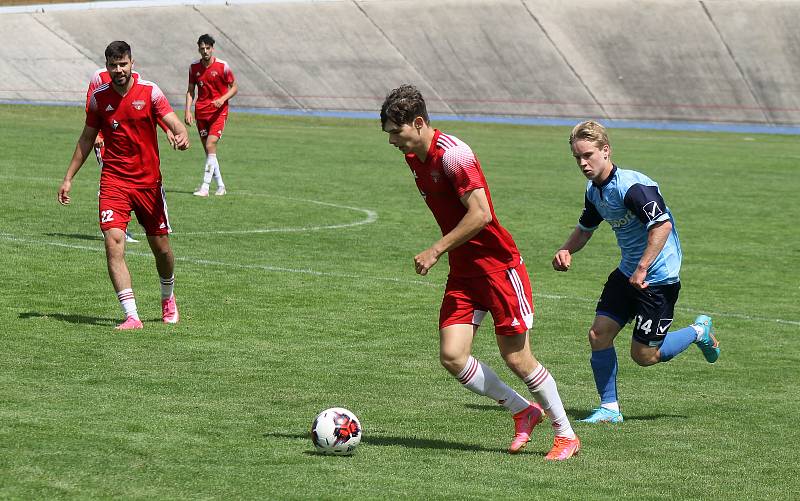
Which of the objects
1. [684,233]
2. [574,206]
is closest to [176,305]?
[684,233]

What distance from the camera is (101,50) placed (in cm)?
6084

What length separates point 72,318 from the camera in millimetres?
11320

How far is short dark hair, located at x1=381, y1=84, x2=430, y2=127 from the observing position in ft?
23.1

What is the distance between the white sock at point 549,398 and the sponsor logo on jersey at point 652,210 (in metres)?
1.48

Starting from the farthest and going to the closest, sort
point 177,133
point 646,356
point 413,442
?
point 177,133 < point 646,356 < point 413,442

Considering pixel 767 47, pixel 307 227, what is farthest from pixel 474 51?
pixel 307 227

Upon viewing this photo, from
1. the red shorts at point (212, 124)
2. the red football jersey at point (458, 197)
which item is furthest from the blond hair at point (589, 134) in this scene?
the red shorts at point (212, 124)

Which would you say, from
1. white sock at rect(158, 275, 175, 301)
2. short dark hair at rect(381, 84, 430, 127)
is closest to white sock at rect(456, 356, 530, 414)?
short dark hair at rect(381, 84, 430, 127)

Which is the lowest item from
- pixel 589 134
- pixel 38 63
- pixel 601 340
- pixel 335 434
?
pixel 38 63

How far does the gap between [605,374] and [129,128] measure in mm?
5006

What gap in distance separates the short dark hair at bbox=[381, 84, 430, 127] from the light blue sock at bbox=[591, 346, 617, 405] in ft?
8.26

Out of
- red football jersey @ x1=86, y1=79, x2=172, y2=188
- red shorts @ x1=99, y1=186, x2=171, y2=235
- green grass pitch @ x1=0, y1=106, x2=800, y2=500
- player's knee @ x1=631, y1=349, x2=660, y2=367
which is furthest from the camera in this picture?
red football jersey @ x1=86, y1=79, x2=172, y2=188

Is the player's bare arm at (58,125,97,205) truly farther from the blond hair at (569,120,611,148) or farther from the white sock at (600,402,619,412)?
the white sock at (600,402,619,412)

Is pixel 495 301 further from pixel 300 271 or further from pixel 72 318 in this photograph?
pixel 300 271
